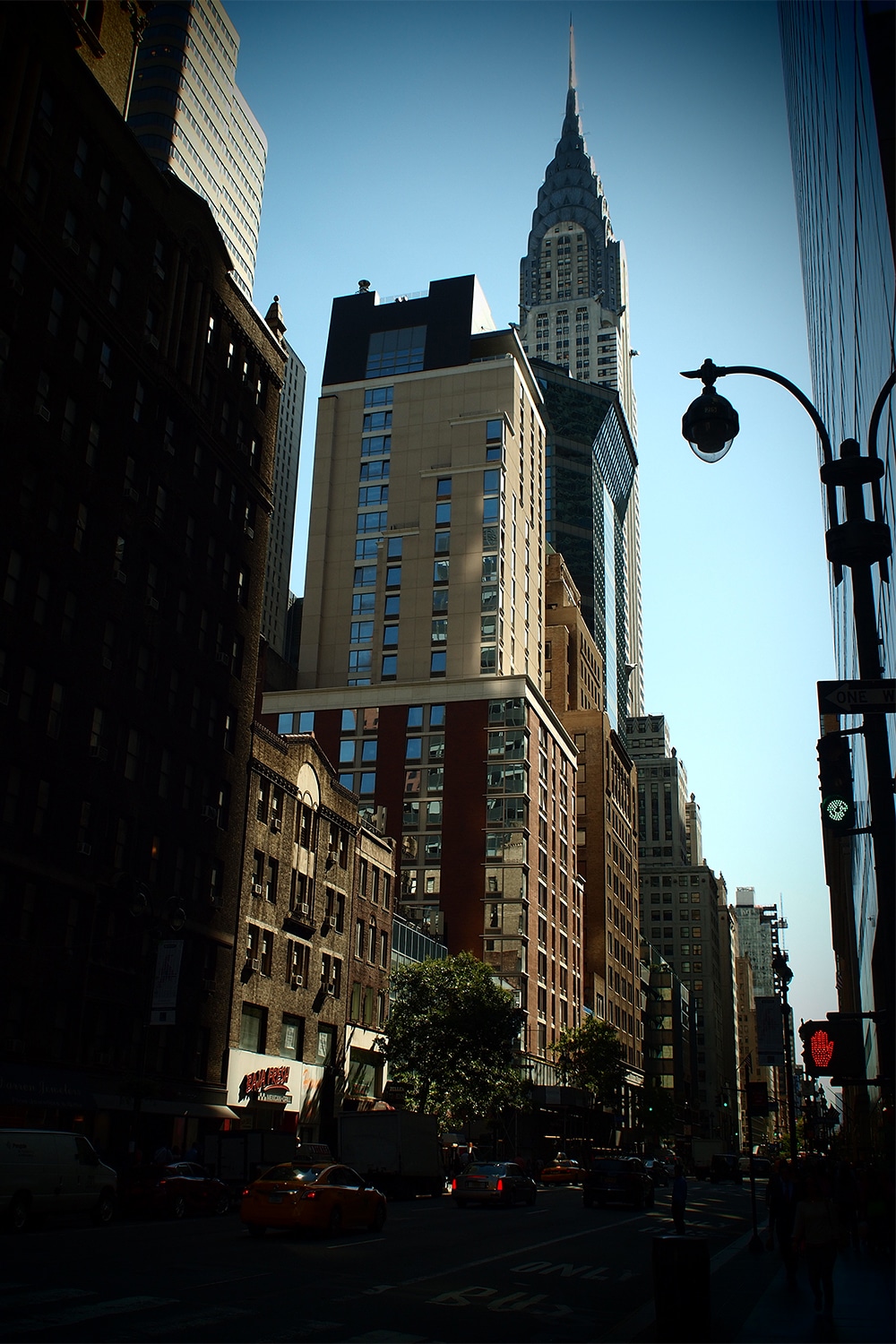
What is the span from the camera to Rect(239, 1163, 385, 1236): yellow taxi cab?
24.5 m

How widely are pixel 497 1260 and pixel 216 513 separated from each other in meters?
42.5

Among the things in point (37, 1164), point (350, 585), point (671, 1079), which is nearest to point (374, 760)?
point (350, 585)

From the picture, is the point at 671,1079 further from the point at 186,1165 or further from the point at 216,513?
the point at 186,1165

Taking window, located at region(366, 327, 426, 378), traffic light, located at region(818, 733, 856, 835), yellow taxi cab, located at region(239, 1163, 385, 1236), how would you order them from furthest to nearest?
window, located at region(366, 327, 426, 378), yellow taxi cab, located at region(239, 1163, 385, 1236), traffic light, located at region(818, 733, 856, 835)

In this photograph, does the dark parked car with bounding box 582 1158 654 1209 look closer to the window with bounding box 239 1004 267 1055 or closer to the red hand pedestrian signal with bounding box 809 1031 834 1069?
the window with bounding box 239 1004 267 1055

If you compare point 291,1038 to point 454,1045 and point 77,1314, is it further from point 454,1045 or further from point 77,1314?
point 77,1314

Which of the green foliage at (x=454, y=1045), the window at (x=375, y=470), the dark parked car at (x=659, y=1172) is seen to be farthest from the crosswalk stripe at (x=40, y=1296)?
the window at (x=375, y=470)

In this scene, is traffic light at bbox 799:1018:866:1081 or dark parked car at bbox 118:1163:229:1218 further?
dark parked car at bbox 118:1163:229:1218

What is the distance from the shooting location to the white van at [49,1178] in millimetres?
24344

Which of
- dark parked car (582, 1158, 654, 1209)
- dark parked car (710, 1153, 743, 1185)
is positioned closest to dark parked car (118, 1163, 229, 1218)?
dark parked car (582, 1158, 654, 1209)

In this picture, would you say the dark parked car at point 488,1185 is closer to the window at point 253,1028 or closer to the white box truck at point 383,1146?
the white box truck at point 383,1146

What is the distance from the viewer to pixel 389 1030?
63.3 m

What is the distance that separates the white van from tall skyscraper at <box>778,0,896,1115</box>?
1811 centimetres

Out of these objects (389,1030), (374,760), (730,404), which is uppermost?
(374,760)
